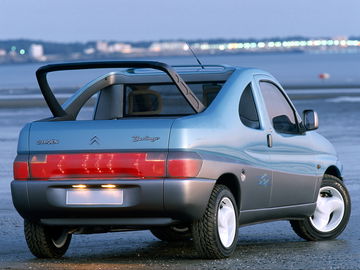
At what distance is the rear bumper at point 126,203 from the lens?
8.77 meters

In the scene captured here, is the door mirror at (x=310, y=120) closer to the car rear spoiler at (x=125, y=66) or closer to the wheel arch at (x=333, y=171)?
the wheel arch at (x=333, y=171)

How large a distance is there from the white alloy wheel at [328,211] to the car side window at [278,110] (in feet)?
2.39

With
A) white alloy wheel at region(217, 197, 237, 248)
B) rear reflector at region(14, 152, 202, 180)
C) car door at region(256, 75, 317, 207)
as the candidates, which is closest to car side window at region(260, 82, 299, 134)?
car door at region(256, 75, 317, 207)

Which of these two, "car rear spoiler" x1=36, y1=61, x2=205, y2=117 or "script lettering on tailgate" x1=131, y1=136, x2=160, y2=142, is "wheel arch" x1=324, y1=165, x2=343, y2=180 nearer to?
"car rear spoiler" x1=36, y1=61, x2=205, y2=117

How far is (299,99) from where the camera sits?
49406 mm

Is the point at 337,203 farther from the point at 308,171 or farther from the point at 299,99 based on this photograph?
the point at 299,99

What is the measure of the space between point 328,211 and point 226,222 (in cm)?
182

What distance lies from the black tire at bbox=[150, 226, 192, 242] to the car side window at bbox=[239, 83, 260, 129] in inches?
48.9

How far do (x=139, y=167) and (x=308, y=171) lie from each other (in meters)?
2.14

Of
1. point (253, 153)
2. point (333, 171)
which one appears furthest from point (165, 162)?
point (333, 171)

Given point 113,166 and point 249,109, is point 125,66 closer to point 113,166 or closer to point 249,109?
point 113,166

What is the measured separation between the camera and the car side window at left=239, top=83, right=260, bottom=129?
9859mm

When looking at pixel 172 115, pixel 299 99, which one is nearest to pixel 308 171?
pixel 172 115

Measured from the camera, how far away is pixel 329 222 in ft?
35.3
